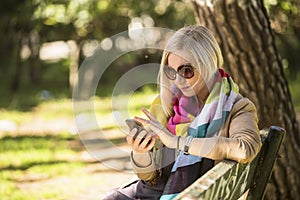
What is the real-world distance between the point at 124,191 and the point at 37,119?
993 cm

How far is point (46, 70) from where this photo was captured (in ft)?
66.6

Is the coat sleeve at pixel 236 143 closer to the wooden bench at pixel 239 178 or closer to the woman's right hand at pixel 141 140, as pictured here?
the wooden bench at pixel 239 178

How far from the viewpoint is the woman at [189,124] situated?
2819mm

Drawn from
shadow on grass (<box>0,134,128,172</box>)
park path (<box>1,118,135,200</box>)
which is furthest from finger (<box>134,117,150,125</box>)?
shadow on grass (<box>0,134,128,172</box>)

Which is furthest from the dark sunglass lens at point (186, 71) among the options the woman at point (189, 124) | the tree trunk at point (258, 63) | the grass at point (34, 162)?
the grass at point (34, 162)

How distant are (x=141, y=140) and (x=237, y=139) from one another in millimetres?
374

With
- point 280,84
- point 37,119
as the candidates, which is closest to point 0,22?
point 37,119

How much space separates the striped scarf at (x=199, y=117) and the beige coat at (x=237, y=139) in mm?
33

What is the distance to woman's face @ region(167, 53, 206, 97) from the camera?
9.89 ft

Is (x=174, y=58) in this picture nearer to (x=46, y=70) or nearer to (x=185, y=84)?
(x=185, y=84)

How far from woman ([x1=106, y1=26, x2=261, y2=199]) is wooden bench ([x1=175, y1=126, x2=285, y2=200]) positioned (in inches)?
4.4

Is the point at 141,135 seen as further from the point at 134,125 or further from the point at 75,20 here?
the point at 75,20

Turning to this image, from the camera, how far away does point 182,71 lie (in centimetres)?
302

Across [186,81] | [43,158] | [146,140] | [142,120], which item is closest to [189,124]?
[186,81]
